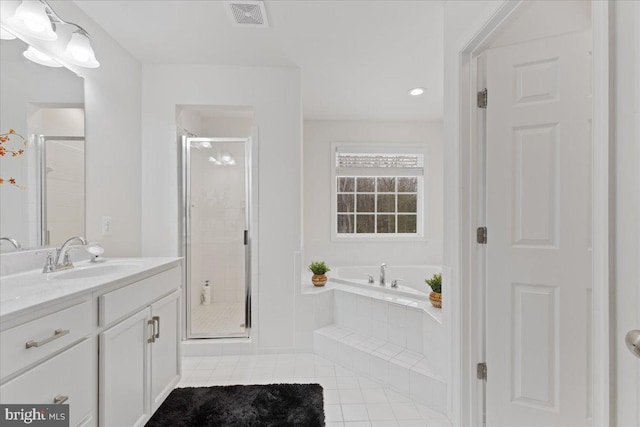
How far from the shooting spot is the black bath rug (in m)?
1.67

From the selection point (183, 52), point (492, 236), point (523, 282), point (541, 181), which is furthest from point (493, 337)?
point (183, 52)

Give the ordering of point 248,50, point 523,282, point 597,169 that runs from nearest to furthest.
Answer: point 597,169, point 523,282, point 248,50

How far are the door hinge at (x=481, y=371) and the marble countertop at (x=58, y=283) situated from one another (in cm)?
185

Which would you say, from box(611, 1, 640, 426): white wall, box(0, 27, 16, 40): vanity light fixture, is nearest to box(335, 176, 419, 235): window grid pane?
box(0, 27, 16, 40): vanity light fixture

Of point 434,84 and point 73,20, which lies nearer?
point 73,20

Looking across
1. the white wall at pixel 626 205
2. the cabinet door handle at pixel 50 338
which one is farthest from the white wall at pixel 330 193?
the white wall at pixel 626 205

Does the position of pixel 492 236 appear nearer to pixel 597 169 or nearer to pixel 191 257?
pixel 597 169

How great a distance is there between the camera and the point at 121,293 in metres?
1.35

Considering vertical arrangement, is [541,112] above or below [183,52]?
below

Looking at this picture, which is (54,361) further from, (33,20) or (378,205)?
(378,205)

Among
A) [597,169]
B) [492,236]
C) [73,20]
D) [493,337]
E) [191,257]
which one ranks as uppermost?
[73,20]

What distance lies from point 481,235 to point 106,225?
2.46 m

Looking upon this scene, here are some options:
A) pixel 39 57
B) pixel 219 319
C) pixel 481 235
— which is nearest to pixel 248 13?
pixel 39 57

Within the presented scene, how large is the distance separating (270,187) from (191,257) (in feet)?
3.17
